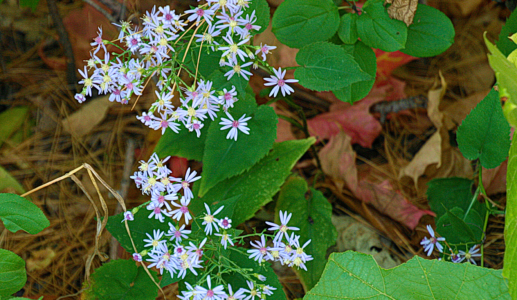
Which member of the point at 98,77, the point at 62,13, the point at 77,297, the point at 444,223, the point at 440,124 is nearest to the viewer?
the point at 98,77

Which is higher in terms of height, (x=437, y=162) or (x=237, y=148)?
(x=237, y=148)

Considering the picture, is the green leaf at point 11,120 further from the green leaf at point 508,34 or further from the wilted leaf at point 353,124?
the green leaf at point 508,34

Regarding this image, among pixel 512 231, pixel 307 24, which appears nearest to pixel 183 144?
pixel 307 24

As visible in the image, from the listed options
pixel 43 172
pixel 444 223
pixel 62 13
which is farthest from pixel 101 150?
pixel 444 223

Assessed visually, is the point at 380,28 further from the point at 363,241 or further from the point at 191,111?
the point at 363,241

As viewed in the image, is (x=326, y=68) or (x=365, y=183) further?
(x=365, y=183)

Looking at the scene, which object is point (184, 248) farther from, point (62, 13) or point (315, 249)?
point (62, 13)
